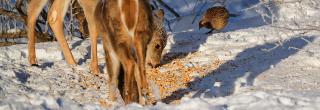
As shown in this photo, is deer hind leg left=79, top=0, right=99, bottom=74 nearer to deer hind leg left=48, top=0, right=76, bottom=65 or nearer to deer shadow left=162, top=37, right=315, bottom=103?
deer hind leg left=48, top=0, right=76, bottom=65

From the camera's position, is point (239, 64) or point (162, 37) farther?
point (162, 37)

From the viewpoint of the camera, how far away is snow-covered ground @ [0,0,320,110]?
6989 millimetres

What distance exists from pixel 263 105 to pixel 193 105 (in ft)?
2.27

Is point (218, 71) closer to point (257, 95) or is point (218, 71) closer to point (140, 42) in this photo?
point (257, 95)

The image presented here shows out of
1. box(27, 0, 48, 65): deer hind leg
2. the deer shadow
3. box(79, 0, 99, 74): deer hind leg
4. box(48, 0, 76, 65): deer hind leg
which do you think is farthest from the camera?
box(48, 0, 76, 65): deer hind leg

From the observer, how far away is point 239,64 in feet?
32.0

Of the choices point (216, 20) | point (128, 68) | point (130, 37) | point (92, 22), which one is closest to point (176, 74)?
point (92, 22)

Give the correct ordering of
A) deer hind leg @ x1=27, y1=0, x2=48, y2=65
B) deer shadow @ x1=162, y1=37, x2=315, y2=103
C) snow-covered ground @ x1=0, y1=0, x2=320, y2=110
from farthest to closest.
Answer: deer hind leg @ x1=27, y1=0, x2=48, y2=65 < deer shadow @ x1=162, y1=37, x2=315, y2=103 < snow-covered ground @ x1=0, y1=0, x2=320, y2=110

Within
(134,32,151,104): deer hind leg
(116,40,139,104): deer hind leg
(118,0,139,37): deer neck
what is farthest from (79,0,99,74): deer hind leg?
(118,0,139,37): deer neck

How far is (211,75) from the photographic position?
911 cm

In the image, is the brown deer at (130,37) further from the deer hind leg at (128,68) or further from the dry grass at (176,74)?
the dry grass at (176,74)

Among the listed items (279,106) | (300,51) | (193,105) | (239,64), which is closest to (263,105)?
(279,106)

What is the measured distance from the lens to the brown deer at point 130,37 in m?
6.37

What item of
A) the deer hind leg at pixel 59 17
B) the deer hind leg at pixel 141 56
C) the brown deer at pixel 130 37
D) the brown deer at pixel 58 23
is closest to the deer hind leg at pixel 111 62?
the brown deer at pixel 130 37
